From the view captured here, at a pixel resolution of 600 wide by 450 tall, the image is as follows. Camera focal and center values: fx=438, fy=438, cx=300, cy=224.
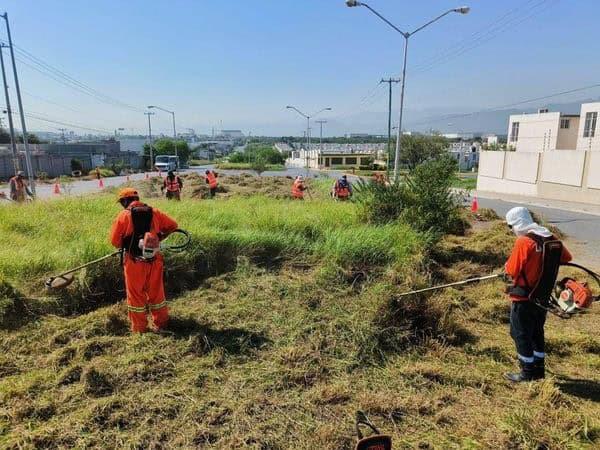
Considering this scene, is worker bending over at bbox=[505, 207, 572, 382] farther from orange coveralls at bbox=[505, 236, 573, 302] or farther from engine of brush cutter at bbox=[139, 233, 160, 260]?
engine of brush cutter at bbox=[139, 233, 160, 260]

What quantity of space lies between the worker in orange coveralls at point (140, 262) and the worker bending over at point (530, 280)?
3605mm

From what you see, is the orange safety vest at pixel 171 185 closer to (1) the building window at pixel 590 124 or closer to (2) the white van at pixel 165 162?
(2) the white van at pixel 165 162

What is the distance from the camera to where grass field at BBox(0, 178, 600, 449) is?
3275 mm

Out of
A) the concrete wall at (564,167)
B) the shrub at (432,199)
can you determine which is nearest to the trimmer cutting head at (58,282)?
the shrub at (432,199)

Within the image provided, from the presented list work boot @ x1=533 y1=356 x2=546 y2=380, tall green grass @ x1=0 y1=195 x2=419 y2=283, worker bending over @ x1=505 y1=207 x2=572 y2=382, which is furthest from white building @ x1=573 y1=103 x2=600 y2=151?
work boot @ x1=533 y1=356 x2=546 y2=380

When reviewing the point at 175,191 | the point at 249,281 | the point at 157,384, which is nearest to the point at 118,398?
the point at 157,384

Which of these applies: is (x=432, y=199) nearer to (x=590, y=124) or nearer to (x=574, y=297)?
(x=574, y=297)

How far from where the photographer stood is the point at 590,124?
169 feet

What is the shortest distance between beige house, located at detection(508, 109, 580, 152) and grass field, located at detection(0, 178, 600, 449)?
57.4m

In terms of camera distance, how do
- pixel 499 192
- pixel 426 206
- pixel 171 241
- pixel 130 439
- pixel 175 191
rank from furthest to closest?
pixel 499 192 → pixel 175 191 → pixel 426 206 → pixel 171 241 → pixel 130 439

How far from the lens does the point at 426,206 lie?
948cm

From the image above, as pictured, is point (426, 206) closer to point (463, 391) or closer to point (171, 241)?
point (171, 241)

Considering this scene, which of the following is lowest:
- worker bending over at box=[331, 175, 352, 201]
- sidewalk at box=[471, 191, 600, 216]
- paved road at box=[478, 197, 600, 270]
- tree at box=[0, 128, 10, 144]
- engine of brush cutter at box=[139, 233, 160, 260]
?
sidewalk at box=[471, 191, 600, 216]

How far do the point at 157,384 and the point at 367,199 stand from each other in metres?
7.26
